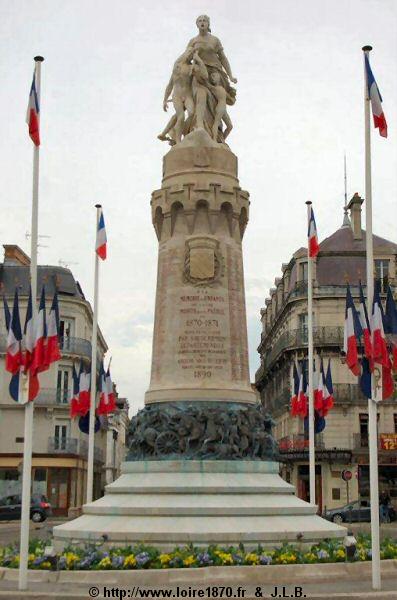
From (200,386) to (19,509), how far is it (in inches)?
1120

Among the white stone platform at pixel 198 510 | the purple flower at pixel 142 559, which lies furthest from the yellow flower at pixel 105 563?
the white stone platform at pixel 198 510

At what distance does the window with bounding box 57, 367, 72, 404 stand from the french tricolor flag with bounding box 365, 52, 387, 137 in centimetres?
4403

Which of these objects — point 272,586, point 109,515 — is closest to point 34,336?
point 109,515

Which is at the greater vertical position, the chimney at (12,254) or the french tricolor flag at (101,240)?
the chimney at (12,254)

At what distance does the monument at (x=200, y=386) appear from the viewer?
22031 millimetres

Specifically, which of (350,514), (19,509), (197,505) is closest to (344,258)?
(350,514)

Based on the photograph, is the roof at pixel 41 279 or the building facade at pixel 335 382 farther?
the roof at pixel 41 279

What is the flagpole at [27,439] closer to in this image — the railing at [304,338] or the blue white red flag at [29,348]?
the blue white red flag at [29,348]

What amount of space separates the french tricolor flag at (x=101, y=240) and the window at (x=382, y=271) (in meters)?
33.9

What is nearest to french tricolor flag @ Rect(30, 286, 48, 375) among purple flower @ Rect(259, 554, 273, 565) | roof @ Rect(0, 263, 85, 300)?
purple flower @ Rect(259, 554, 273, 565)

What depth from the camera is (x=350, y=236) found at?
68562 mm

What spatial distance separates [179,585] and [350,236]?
52.7 meters

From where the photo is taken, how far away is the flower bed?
1880 cm

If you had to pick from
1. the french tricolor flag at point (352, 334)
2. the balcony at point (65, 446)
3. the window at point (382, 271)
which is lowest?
the balcony at point (65, 446)
